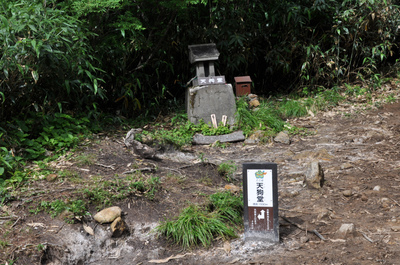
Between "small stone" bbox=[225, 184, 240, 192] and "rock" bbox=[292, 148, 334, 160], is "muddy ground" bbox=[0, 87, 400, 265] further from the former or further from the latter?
"small stone" bbox=[225, 184, 240, 192]

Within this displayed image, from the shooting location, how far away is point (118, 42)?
6.42 metres

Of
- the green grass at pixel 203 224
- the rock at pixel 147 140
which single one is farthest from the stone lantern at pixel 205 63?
the green grass at pixel 203 224

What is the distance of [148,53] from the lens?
307 inches

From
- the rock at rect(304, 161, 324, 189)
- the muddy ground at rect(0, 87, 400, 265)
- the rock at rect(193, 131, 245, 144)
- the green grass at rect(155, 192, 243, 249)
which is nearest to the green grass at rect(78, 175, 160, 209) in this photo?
the muddy ground at rect(0, 87, 400, 265)

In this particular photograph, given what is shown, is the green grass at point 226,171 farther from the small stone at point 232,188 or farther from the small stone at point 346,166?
the small stone at point 346,166

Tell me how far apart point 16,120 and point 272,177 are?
3.26 meters

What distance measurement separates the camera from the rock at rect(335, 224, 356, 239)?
3.38m

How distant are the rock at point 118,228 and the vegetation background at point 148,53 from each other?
1.47m

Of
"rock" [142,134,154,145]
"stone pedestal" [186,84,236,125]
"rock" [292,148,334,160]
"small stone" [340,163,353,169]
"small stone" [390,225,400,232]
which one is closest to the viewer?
"small stone" [390,225,400,232]

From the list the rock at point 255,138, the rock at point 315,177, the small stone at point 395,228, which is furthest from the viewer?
the rock at point 255,138

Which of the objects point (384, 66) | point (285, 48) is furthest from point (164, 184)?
point (384, 66)

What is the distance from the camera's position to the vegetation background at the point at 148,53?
16.0 feet

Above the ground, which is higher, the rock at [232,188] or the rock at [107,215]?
the rock at [107,215]

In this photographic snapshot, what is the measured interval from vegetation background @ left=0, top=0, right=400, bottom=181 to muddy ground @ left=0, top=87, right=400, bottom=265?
0.72 metres
